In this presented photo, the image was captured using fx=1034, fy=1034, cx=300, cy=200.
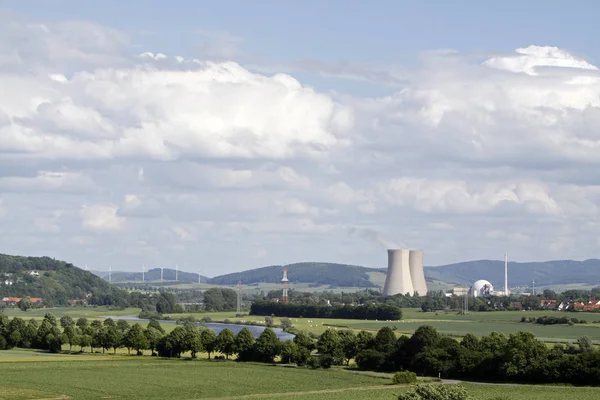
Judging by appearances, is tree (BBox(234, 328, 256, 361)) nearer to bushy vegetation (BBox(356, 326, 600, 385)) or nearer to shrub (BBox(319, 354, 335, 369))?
shrub (BBox(319, 354, 335, 369))

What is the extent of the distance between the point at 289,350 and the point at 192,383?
2177 centimetres

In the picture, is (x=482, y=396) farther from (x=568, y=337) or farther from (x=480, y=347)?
(x=568, y=337)

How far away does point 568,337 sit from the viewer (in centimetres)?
13375

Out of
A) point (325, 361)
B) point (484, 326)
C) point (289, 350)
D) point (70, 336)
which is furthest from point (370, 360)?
point (484, 326)

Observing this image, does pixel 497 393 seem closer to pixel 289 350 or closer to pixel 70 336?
pixel 289 350

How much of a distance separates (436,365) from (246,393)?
2316cm

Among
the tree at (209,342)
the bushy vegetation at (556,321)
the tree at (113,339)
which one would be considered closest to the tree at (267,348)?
the tree at (209,342)

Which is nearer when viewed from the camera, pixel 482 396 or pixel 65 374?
pixel 482 396

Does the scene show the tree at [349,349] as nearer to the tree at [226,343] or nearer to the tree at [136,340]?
the tree at [226,343]

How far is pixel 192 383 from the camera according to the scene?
83.9 meters

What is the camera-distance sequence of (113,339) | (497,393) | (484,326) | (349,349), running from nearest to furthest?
1. (497,393)
2. (349,349)
3. (113,339)
4. (484,326)

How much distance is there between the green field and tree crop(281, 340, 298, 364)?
2.89 m

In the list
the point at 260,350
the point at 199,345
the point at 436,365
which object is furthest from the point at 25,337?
the point at 436,365

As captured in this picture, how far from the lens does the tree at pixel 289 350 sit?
104 metres
